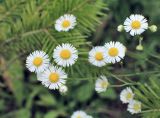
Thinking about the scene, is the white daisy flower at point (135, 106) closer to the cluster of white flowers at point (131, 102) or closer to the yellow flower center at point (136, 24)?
the cluster of white flowers at point (131, 102)

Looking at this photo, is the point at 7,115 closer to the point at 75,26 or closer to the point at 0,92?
the point at 0,92

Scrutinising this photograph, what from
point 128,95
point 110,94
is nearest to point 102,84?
point 128,95

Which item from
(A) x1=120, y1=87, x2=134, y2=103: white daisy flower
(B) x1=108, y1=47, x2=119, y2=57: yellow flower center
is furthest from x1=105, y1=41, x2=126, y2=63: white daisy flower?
(A) x1=120, y1=87, x2=134, y2=103: white daisy flower

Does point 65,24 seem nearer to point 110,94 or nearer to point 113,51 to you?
point 113,51

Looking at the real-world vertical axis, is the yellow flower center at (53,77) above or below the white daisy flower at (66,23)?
below

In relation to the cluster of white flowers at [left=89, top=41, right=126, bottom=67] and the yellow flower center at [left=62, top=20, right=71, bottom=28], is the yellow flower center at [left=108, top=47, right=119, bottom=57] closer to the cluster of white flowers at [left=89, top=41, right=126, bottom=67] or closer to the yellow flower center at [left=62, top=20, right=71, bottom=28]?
the cluster of white flowers at [left=89, top=41, right=126, bottom=67]

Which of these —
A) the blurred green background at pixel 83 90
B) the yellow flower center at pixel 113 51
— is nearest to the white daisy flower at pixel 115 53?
the yellow flower center at pixel 113 51

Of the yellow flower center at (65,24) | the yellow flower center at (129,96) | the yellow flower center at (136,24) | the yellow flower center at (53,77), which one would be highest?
the yellow flower center at (65,24)
